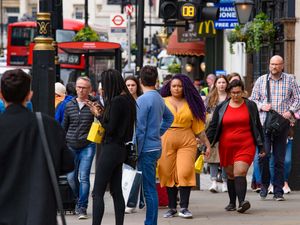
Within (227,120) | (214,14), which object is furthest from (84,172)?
(214,14)

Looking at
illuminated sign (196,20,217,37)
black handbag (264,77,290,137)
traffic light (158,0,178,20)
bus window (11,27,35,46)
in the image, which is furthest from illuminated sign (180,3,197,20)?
bus window (11,27,35,46)

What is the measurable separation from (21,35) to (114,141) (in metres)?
39.5

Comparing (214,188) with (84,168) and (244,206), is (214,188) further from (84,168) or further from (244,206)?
(84,168)

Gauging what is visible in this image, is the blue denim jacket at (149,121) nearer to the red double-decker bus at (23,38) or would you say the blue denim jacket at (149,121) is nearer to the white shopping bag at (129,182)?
the white shopping bag at (129,182)

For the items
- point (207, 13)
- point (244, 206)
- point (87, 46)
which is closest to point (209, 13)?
point (207, 13)

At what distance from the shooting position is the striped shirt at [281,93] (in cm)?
1379

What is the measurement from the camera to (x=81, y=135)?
12703mm

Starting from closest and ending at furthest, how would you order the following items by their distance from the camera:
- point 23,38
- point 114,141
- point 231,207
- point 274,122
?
point 114,141, point 231,207, point 274,122, point 23,38

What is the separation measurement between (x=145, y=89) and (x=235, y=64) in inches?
824

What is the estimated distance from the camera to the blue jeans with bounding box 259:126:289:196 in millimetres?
14078

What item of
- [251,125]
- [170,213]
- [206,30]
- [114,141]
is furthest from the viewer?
[206,30]

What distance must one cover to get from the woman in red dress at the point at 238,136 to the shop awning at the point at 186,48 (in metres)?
25.3

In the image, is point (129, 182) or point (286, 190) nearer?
point (129, 182)

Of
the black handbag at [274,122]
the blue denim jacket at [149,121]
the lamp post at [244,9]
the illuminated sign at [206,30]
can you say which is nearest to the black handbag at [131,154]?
the blue denim jacket at [149,121]
